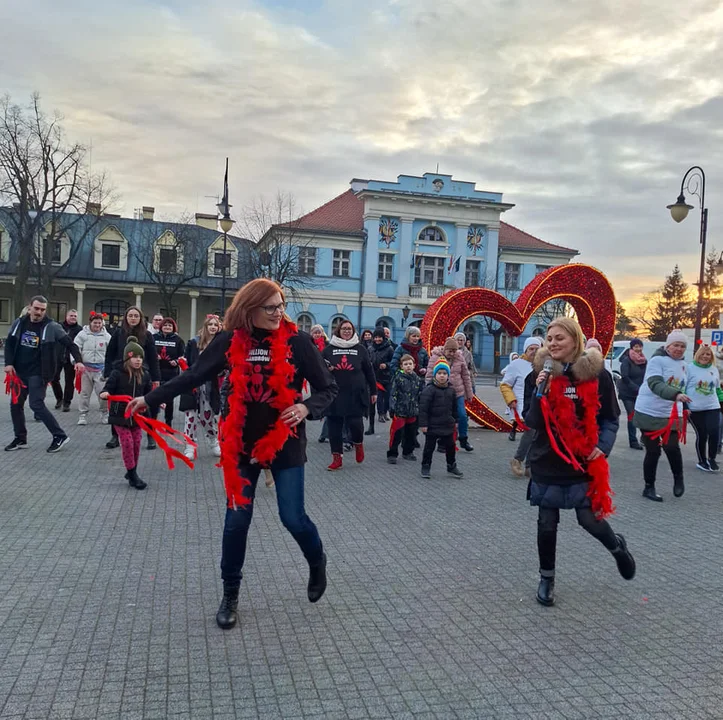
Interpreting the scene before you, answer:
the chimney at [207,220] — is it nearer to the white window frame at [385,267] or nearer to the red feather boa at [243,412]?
the white window frame at [385,267]

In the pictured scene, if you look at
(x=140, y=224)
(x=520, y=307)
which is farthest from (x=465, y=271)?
(x=520, y=307)

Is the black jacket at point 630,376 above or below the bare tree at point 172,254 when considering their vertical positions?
below

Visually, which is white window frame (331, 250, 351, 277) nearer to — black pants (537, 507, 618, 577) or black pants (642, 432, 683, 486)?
black pants (642, 432, 683, 486)

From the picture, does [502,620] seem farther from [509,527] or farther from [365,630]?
[509,527]

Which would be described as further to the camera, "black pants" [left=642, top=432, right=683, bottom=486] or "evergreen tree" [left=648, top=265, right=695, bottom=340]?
"evergreen tree" [left=648, top=265, right=695, bottom=340]

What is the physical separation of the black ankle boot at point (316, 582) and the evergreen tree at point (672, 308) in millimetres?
60388

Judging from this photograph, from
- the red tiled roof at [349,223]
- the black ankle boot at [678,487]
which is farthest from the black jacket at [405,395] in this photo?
the red tiled roof at [349,223]

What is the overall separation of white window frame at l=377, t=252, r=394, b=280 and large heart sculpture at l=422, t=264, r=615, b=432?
3285cm

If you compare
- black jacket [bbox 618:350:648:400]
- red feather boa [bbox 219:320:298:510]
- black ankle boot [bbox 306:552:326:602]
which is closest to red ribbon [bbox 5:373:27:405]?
red feather boa [bbox 219:320:298:510]

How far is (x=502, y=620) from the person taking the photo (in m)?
4.05

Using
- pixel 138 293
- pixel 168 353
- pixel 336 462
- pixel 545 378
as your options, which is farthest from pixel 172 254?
pixel 545 378

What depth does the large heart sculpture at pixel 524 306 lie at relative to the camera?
12.2 metres

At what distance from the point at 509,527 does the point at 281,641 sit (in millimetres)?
3081

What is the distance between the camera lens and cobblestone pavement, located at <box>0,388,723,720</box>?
3125 mm
